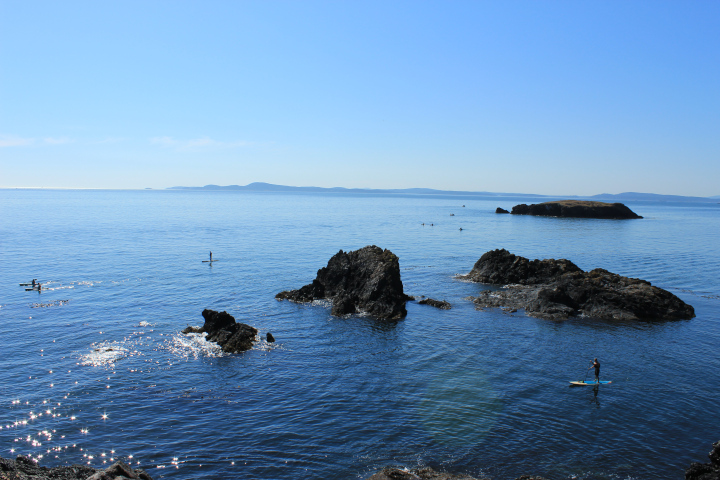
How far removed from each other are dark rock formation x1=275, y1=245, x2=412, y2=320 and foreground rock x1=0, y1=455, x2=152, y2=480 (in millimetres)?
30046

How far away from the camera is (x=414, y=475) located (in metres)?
19.2

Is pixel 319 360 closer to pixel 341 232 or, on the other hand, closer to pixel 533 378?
pixel 533 378

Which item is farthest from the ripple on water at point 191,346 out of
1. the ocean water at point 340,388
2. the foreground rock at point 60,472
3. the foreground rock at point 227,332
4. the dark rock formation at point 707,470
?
the dark rock formation at point 707,470

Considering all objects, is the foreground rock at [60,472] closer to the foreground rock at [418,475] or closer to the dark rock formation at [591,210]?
the foreground rock at [418,475]

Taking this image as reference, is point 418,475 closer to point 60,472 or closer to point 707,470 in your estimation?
point 707,470

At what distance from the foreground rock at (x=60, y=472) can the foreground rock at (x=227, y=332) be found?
55.9 ft

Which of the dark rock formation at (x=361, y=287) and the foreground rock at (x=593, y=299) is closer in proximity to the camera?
the foreground rock at (x=593, y=299)

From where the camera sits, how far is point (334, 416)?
25.1m

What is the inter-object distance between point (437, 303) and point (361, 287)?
28.6 ft

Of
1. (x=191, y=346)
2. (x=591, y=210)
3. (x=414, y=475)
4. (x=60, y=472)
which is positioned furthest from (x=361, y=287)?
(x=591, y=210)

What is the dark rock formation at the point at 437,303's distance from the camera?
159 ft

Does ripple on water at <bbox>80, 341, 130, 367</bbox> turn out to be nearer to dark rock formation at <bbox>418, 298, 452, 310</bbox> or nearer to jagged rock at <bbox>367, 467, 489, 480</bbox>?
jagged rock at <bbox>367, 467, 489, 480</bbox>

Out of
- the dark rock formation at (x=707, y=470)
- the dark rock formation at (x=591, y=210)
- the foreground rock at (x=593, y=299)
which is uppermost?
the dark rock formation at (x=591, y=210)

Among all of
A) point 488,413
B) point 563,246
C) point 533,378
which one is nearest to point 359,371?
point 488,413
